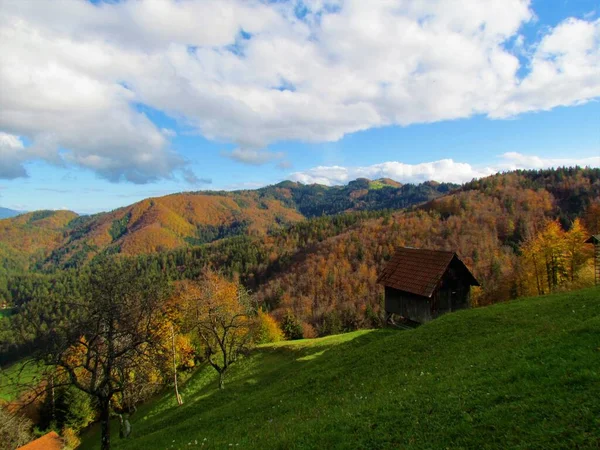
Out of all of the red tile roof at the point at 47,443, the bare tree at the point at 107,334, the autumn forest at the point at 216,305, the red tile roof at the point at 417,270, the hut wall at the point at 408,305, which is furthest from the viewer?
the red tile roof at the point at 47,443

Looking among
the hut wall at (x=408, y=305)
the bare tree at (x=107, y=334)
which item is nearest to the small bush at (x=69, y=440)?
the bare tree at (x=107, y=334)

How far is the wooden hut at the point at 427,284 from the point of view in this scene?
35.8m

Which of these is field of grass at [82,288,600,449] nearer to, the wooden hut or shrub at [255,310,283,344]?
the wooden hut

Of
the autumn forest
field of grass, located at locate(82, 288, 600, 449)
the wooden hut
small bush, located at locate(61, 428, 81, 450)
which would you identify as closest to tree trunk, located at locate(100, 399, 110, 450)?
the autumn forest

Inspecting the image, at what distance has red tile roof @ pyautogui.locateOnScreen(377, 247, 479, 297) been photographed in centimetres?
3571

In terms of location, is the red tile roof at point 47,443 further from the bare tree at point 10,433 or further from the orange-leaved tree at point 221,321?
the orange-leaved tree at point 221,321

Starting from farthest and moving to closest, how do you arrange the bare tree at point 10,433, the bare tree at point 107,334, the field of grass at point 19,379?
the bare tree at point 10,433, the bare tree at point 107,334, the field of grass at point 19,379

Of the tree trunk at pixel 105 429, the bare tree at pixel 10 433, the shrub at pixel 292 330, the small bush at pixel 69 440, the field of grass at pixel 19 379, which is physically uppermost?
the field of grass at pixel 19 379

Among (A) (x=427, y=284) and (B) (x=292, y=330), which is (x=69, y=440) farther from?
(A) (x=427, y=284)

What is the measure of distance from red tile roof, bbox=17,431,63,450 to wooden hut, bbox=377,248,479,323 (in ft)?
161

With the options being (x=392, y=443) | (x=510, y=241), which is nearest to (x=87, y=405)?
(x=392, y=443)

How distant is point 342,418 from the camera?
13.4m

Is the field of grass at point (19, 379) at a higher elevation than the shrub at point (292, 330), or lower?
higher

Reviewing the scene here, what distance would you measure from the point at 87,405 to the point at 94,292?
42453 millimetres
